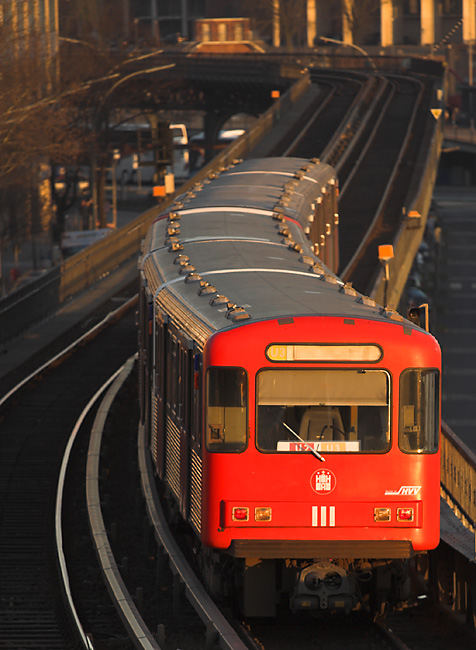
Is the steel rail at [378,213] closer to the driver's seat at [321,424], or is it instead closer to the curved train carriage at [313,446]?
the curved train carriage at [313,446]

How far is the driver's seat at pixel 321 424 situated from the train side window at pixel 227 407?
2.09ft

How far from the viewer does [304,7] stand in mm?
173125

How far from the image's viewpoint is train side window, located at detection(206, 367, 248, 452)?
1708cm

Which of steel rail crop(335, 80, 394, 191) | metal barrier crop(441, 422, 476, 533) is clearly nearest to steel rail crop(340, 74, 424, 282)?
steel rail crop(335, 80, 394, 191)

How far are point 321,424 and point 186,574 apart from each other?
3.44 meters

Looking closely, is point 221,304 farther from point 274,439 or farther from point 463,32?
point 463,32

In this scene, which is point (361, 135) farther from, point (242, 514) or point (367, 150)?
point (242, 514)

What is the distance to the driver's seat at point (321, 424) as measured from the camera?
17.0 m

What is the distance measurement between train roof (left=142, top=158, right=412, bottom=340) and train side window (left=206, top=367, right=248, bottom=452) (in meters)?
0.56

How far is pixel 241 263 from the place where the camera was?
21188mm

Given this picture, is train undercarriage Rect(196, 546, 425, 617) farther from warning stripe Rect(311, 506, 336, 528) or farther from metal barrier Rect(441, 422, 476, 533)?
metal barrier Rect(441, 422, 476, 533)

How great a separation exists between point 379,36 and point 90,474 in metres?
142

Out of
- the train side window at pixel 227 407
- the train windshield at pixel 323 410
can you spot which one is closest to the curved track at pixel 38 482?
the train side window at pixel 227 407

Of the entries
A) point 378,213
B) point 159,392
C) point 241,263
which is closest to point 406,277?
point 378,213
